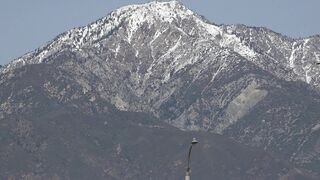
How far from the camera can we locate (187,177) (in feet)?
471

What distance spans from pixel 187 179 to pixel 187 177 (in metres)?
0.25

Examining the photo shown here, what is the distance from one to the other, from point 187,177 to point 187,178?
17 cm

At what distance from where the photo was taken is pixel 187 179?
143625 mm

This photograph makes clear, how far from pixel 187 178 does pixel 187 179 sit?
102 mm

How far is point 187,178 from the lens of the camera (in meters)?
144
